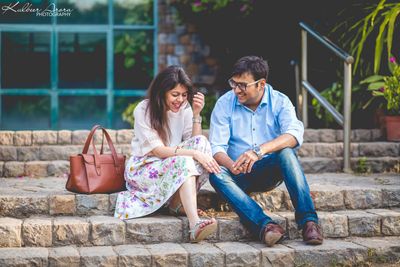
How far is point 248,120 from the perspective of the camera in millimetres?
4789

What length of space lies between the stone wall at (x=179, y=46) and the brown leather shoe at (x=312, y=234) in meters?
4.95

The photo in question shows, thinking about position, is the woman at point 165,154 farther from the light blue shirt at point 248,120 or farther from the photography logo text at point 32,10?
the photography logo text at point 32,10

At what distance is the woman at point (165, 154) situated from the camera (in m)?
4.43

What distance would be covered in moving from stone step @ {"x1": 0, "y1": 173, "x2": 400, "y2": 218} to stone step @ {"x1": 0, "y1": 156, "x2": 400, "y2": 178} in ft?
0.64

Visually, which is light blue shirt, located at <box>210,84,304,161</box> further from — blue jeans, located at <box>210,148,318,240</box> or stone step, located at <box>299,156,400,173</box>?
stone step, located at <box>299,156,400,173</box>

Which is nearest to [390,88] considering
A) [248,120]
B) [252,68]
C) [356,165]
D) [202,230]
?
[356,165]

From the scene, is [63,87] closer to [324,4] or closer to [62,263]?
[324,4]

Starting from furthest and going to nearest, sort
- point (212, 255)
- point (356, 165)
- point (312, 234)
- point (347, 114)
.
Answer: point (356, 165) → point (347, 114) → point (312, 234) → point (212, 255)

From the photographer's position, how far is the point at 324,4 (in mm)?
8258

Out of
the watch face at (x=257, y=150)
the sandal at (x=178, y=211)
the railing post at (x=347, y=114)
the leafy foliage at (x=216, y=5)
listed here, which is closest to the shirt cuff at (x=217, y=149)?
the watch face at (x=257, y=150)

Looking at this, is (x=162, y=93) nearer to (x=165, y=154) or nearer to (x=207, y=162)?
(x=165, y=154)

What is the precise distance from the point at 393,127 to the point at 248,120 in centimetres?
245

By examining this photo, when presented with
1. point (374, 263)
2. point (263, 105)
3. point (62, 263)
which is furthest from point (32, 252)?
point (374, 263)

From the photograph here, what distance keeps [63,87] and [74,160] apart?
469 centimetres
